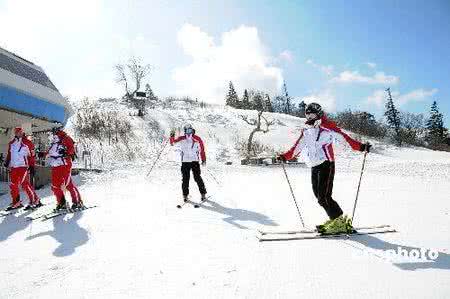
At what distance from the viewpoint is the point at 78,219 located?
772cm

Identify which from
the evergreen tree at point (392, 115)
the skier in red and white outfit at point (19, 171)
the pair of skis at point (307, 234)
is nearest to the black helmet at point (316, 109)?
the pair of skis at point (307, 234)

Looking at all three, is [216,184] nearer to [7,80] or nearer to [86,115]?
[7,80]

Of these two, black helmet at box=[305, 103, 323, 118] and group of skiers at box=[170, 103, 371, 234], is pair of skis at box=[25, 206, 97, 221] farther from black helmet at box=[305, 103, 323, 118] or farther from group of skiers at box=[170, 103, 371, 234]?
black helmet at box=[305, 103, 323, 118]

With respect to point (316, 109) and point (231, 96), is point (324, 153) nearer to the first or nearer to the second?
point (316, 109)

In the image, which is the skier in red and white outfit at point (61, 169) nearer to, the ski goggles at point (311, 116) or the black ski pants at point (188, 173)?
the black ski pants at point (188, 173)

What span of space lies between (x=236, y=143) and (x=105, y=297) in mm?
30183

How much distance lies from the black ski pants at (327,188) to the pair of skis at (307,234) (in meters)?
0.36

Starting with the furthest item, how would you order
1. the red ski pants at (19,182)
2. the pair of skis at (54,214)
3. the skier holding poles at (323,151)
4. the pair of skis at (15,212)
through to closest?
the red ski pants at (19,182), the pair of skis at (15,212), the pair of skis at (54,214), the skier holding poles at (323,151)

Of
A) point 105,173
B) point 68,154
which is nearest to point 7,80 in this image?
point 105,173

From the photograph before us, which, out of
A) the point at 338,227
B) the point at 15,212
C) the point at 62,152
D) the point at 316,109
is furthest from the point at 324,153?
the point at 15,212

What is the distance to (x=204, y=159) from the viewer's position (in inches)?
365

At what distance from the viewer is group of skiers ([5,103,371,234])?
5.66 m

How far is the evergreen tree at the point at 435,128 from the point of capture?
69562 mm

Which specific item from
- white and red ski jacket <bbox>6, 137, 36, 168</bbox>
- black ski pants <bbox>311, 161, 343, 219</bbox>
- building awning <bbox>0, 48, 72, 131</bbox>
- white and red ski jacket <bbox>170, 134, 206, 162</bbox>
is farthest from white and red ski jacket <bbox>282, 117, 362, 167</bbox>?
building awning <bbox>0, 48, 72, 131</bbox>
